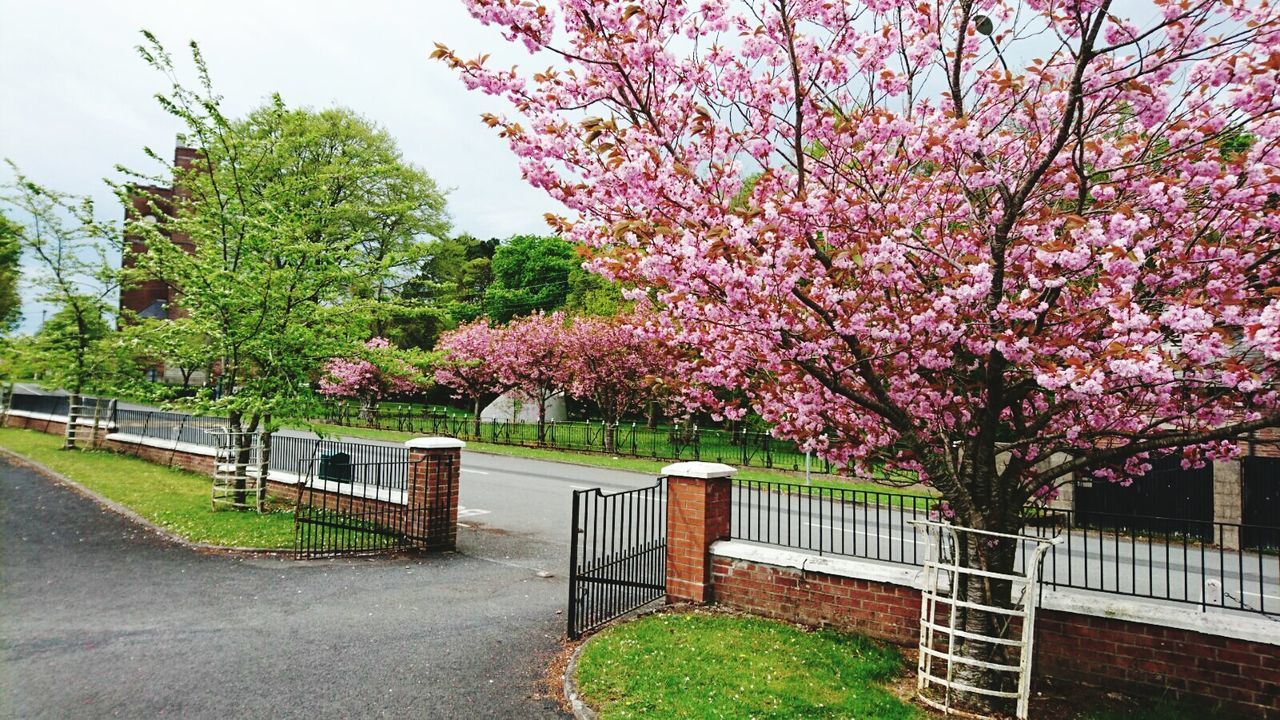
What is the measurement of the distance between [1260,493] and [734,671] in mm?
13487

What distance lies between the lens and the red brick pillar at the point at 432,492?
10516 millimetres

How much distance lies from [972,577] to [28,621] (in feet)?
31.7

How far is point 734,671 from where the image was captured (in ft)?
18.9

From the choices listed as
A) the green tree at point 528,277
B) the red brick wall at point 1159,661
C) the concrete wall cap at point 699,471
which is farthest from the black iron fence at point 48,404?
the red brick wall at point 1159,661

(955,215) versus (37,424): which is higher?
(955,215)

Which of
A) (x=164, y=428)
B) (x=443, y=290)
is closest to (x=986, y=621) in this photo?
(x=164, y=428)

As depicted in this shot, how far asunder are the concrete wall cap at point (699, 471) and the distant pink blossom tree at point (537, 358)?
72.2 ft

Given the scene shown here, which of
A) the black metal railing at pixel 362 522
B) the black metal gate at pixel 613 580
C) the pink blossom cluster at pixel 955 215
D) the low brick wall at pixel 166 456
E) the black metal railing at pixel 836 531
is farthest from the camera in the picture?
the low brick wall at pixel 166 456

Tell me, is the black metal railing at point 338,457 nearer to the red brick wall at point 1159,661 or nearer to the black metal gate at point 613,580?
the black metal gate at point 613,580

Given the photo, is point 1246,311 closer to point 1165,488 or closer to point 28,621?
point 28,621

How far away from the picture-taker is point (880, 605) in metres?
6.64

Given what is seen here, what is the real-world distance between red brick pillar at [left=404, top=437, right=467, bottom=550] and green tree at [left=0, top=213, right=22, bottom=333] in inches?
656

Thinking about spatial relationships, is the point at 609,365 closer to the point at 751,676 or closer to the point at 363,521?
the point at 363,521

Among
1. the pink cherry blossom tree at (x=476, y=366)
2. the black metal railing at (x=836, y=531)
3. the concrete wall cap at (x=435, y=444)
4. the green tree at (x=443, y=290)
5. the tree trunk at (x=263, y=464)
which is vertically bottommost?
the black metal railing at (x=836, y=531)
